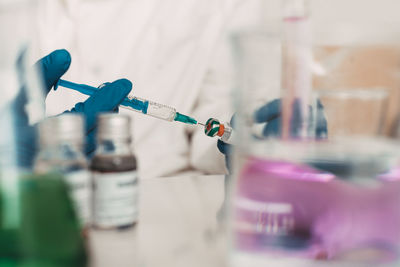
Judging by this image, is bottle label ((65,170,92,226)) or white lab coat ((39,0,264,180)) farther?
white lab coat ((39,0,264,180))

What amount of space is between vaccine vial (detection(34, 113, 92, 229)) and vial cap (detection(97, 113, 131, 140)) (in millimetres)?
16

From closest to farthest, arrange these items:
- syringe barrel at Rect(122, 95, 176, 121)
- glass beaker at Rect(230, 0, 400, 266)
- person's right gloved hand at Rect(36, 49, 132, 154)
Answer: glass beaker at Rect(230, 0, 400, 266)
person's right gloved hand at Rect(36, 49, 132, 154)
syringe barrel at Rect(122, 95, 176, 121)

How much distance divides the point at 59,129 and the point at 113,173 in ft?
0.18

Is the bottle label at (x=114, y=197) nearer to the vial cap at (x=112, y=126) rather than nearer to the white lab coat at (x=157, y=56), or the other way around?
the vial cap at (x=112, y=126)

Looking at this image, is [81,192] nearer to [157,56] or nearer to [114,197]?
[114,197]

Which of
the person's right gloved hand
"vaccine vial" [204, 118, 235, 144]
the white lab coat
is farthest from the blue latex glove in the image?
the white lab coat

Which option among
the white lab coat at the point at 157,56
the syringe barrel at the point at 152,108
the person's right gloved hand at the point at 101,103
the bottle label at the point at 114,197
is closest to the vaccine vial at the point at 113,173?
the bottle label at the point at 114,197

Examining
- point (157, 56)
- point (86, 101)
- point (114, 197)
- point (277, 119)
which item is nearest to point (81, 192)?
point (114, 197)

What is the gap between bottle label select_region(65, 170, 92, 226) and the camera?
0.28m

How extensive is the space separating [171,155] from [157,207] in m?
0.61

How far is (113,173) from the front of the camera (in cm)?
30

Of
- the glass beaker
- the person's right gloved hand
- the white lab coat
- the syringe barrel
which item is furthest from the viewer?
the white lab coat

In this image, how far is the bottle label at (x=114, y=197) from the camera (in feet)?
0.97

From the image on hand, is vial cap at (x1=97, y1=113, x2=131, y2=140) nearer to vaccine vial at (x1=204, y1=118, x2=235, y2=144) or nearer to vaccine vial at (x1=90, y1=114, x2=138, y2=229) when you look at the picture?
vaccine vial at (x1=90, y1=114, x2=138, y2=229)
